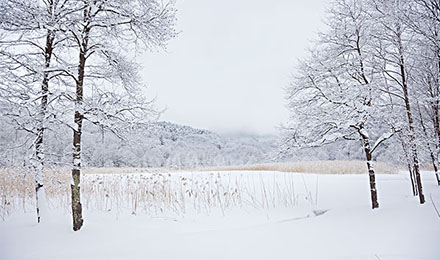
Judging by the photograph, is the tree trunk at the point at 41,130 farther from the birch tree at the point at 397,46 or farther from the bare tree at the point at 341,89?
the birch tree at the point at 397,46

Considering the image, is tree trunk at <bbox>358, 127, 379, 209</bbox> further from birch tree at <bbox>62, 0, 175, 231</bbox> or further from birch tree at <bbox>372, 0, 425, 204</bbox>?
birch tree at <bbox>62, 0, 175, 231</bbox>

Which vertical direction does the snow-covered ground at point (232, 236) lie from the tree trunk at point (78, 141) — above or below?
below

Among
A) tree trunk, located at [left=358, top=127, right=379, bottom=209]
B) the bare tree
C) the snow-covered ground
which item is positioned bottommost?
the snow-covered ground

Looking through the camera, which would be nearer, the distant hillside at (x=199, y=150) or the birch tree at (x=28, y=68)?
the birch tree at (x=28, y=68)

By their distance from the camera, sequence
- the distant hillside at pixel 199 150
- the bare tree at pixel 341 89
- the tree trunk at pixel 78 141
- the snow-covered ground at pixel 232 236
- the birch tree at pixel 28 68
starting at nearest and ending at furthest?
the snow-covered ground at pixel 232 236 < the birch tree at pixel 28 68 < the tree trunk at pixel 78 141 < the bare tree at pixel 341 89 < the distant hillside at pixel 199 150

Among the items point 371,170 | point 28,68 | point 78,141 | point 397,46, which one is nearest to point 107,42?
point 28,68

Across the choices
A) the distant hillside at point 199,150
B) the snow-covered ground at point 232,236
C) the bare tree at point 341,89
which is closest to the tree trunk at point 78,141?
the snow-covered ground at point 232,236

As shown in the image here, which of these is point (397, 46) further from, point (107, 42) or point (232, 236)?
point (107, 42)

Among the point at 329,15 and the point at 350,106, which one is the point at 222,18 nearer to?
the point at 329,15

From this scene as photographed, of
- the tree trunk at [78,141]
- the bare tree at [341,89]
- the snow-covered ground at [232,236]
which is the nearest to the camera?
the snow-covered ground at [232,236]

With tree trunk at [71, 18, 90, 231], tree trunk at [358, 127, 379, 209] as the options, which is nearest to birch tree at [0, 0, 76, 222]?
tree trunk at [71, 18, 90, 231]

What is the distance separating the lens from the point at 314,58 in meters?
5.21

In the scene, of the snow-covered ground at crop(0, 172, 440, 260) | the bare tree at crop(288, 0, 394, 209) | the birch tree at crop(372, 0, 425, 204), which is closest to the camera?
the snow-covered ground at crop(0, 172, 440, 260)

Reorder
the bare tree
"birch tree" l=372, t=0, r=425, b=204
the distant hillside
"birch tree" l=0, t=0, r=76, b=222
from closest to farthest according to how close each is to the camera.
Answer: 1. "birch tree" l=0, t=0, r=76, b=222
2. "birch tree" l=372, t=0, r=425, b=204
3. the bare tree
4. the distant hillside
